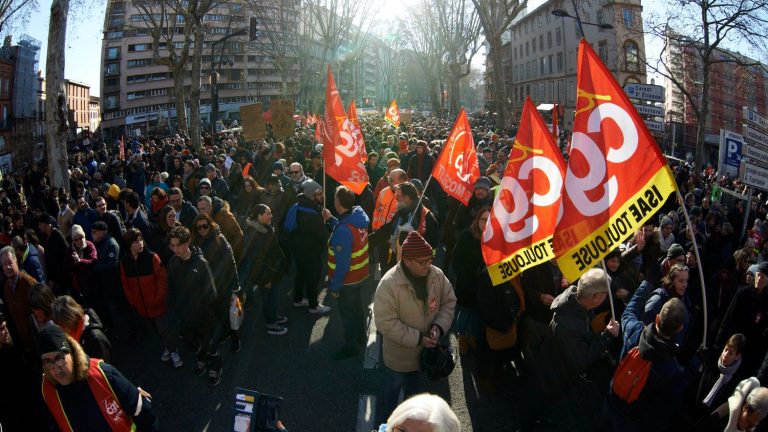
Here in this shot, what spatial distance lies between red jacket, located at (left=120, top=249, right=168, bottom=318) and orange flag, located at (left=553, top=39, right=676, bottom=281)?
375cm

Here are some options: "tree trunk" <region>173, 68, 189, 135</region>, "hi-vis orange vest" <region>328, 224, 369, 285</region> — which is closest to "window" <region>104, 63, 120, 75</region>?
"tree trunk" <region>173, 68, 189, 135</region>

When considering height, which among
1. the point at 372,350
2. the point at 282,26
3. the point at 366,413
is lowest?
the point at 366,413

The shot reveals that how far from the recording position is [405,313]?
12.2 ft

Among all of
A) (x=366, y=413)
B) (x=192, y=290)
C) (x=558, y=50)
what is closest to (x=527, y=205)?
(x=366, y=413)

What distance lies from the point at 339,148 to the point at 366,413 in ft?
11.8

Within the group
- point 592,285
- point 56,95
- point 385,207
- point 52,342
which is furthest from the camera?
point 56,95

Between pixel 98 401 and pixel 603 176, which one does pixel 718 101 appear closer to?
pixel 603 176

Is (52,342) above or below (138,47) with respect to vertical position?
below

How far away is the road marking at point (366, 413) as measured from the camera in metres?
4.35

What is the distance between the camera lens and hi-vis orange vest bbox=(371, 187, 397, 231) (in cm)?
706

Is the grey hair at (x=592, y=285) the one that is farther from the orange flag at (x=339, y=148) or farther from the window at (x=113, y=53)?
the window at (x=113, y=53)

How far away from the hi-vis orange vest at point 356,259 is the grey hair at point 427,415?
3.29m

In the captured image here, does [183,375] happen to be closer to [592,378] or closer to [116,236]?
[116,236]

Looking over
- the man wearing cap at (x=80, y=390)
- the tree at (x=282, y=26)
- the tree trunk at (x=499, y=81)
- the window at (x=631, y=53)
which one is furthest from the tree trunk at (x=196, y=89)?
the man wearing cap at (x=80, y=390)
